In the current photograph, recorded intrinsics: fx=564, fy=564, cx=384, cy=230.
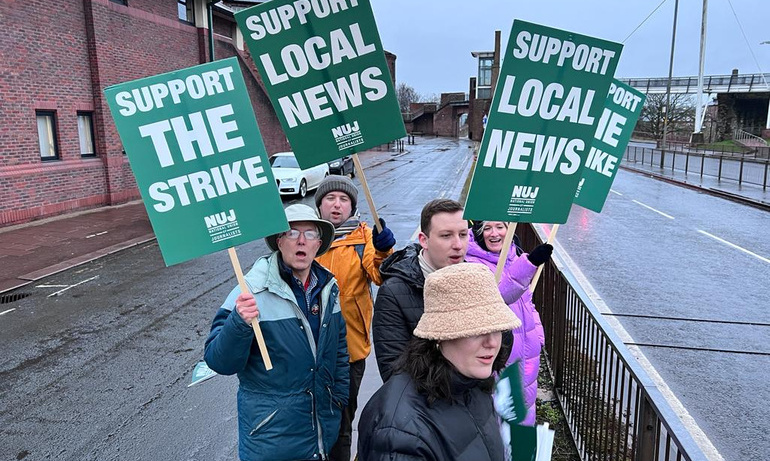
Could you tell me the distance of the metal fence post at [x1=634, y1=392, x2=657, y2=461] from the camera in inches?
102

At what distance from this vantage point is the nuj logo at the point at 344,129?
10.6 feet

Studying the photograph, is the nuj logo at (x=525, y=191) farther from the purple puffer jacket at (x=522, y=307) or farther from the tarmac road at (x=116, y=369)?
the tarmac road at (x=116, y=369)

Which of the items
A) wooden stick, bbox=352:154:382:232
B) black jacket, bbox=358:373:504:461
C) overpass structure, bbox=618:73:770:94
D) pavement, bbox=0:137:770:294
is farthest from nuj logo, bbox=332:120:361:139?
overpass structure, bbox=618:73:770:94

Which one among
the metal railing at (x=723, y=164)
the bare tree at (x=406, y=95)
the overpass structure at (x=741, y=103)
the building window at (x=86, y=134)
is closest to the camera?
the building window at (x=86, y=134)

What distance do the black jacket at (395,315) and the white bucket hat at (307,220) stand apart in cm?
48

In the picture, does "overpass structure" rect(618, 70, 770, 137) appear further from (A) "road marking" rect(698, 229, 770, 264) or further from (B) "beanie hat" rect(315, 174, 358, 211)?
(B) "beanie hat" rect(315, 174, 358, 211)

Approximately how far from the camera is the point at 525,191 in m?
3.08

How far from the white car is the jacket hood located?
54.0 feet

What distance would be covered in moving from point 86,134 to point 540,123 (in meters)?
16.7

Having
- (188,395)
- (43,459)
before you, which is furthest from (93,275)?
(43,459)

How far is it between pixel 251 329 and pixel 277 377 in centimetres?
32

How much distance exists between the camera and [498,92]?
2881mm

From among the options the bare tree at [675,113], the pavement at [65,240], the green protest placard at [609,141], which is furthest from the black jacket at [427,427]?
the bare tree at [675,113]

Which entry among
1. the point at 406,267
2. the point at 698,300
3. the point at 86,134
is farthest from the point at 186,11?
the point at 406,267
